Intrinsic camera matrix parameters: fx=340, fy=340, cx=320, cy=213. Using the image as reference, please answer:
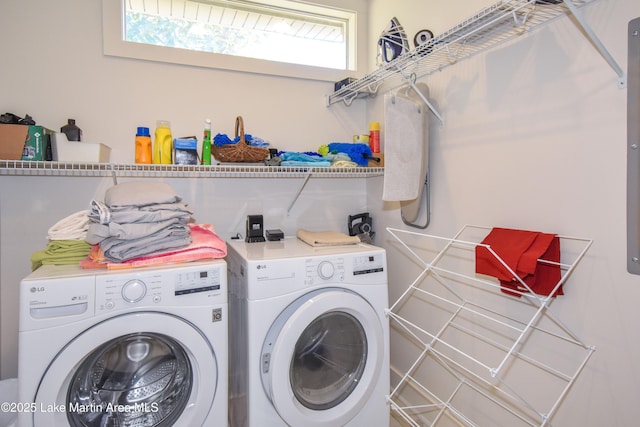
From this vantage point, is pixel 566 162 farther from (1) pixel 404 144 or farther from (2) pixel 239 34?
(2) pixel 239 34

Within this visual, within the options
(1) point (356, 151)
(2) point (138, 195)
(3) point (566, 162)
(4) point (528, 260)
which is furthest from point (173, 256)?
(3) point (566, 162)

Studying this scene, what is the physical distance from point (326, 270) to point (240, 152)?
0.75m

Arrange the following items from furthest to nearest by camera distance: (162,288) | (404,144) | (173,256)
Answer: (404,144), (173,256), (162,288)

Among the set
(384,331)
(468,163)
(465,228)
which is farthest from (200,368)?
(468,163)

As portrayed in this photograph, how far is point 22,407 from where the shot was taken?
105 centimetres

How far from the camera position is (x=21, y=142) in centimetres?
147

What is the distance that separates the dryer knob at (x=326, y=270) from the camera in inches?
58.0

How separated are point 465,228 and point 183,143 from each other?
1442 millimetres

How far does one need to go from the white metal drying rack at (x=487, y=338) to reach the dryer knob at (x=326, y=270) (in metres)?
0.30

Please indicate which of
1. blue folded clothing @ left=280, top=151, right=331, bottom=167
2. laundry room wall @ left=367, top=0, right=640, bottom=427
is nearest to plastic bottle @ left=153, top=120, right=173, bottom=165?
blue folded clothing @ left=280, top=151, right=331, bottom=167

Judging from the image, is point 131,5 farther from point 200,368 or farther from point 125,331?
point 200,368

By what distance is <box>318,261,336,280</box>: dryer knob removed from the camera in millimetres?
1472

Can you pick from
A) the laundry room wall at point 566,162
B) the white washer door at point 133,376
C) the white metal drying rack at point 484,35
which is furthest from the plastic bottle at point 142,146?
the laundry room wall at point 566,162

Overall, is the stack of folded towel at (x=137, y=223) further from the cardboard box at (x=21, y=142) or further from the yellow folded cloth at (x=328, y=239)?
the yellow folded cloth at (x=328, y=239)
